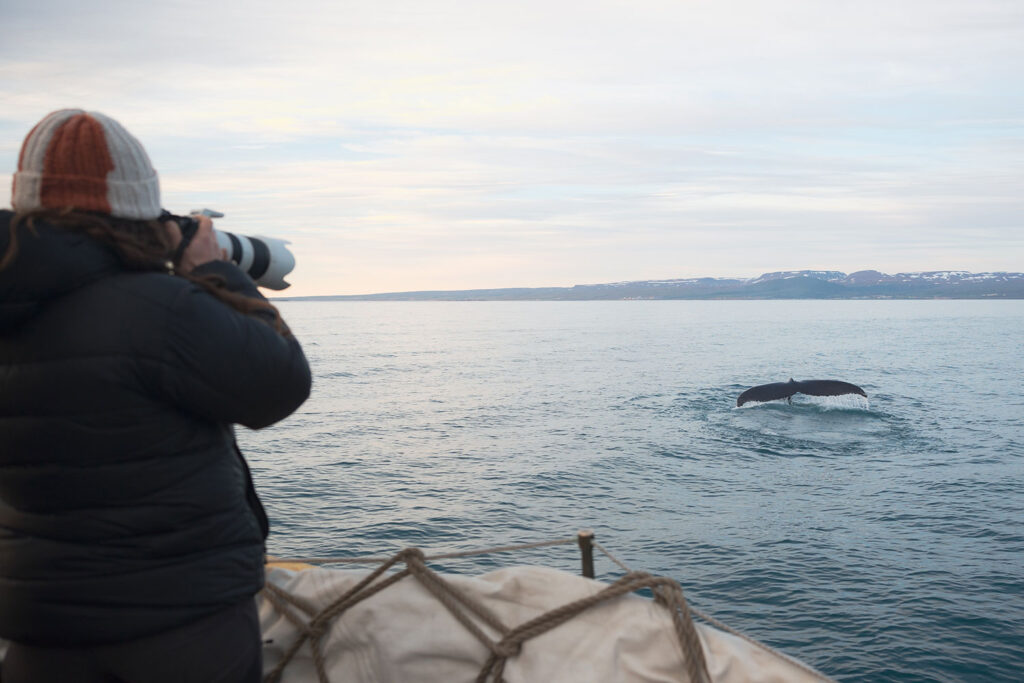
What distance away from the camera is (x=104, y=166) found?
2184 millimetres

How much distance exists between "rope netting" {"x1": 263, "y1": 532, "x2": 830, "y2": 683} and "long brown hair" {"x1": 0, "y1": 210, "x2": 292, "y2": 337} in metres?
1.64

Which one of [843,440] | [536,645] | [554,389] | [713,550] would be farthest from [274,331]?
[554,389]

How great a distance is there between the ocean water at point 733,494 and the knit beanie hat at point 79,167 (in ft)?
32.5

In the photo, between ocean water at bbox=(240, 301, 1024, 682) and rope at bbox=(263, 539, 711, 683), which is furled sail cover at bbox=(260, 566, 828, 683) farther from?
ocean water at bbox=(240, 301, 1024, 682)

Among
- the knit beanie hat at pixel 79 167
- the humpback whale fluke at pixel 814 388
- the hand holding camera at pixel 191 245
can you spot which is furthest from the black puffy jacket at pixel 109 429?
the humpback whale fluke at pixel 814 388

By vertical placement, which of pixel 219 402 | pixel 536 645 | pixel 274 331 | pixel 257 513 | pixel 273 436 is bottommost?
pixel 273 436

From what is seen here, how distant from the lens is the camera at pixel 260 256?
9.77ft

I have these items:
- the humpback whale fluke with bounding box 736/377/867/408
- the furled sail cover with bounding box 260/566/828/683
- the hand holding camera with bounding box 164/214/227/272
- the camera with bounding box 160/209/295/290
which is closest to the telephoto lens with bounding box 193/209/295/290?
the camera with bounding box 160/209/295/290

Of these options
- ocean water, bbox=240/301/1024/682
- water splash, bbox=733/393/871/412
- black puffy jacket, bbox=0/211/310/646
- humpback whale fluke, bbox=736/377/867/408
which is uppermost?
black puffy jacket, bbox=0/211/310/646

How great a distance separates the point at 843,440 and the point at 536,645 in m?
23.4

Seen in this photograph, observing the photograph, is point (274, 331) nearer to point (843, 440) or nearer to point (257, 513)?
point (257, 513)

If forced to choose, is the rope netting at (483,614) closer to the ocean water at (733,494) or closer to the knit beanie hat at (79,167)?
the knit beanie hat at (79,167)

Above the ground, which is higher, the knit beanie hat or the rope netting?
the knit beanie hat

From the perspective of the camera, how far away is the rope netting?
10.7 feet
